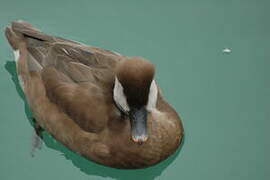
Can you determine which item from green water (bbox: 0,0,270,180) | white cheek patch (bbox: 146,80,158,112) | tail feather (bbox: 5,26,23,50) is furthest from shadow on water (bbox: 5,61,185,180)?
tail feather (bbox: 5,26,23,50)

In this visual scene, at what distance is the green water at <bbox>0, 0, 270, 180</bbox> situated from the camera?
314 centimetres

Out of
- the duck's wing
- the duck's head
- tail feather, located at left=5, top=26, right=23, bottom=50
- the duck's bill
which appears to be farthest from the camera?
tail feather, located at left=5, top=26, right=23, bottom=50

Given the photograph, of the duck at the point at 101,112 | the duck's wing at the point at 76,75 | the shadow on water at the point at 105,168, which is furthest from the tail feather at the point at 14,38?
the shadow on water at the point at 105,168

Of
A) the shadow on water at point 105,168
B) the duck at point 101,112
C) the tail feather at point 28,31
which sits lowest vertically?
the shadow on water at point 105,168

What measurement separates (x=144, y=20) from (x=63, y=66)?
119 cm

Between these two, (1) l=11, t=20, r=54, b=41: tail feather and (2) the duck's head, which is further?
(1) l=11, t=20, r=54, b=41: tail feather

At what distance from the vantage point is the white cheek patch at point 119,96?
2676 mm

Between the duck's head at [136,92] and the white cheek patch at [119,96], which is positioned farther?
the white cheek patch at [119,96]

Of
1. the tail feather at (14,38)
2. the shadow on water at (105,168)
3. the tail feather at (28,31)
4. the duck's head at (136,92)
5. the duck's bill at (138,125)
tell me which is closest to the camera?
the duck's head at (136,92)

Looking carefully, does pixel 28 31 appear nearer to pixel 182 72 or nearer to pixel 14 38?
pixel 14 38

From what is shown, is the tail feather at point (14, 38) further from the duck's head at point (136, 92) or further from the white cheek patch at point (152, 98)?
the white cheek patch at point (152, 98)

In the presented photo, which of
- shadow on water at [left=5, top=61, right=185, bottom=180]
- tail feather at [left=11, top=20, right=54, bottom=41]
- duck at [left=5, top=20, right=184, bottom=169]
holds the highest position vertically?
tail feather at [left=11, top=20, right=54, bottom=41]

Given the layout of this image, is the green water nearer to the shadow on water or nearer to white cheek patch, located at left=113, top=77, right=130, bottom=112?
the shadow on water

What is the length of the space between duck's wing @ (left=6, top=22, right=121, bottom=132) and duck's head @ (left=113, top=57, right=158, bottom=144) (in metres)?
0.12
